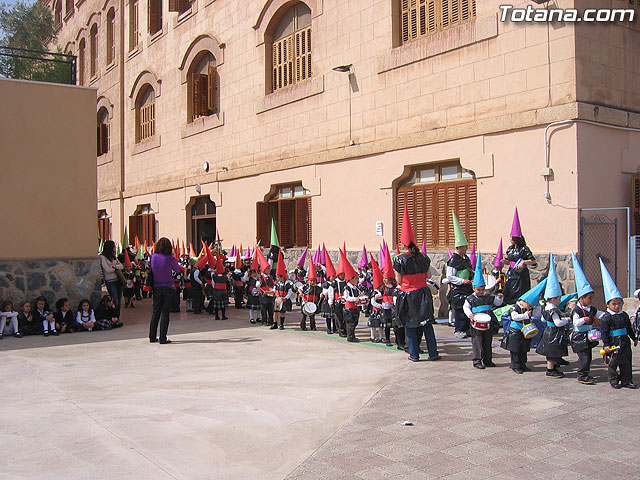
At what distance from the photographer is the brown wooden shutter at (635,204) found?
12391 mm

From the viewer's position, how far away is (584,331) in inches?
293

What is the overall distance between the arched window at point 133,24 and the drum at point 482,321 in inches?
961

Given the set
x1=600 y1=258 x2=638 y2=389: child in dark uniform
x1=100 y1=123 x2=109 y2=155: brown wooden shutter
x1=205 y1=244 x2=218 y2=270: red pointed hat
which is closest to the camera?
x1=600 y1=258 x2=638 y2=389: child in dark uniform

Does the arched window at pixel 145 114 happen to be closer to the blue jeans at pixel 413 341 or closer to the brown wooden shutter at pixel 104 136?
the brown wooden shutter at pixel 104 136

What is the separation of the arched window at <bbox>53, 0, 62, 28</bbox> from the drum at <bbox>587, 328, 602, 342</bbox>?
38.2 m

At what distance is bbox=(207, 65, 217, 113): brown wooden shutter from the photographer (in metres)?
21.6

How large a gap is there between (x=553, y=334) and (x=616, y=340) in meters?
0.72

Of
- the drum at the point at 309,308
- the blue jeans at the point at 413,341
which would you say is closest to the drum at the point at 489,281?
the blue jeans at the point at 413,341

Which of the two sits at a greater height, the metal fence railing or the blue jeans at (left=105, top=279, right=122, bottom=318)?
the metal fence railing

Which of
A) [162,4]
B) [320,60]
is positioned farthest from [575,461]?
[162,4]

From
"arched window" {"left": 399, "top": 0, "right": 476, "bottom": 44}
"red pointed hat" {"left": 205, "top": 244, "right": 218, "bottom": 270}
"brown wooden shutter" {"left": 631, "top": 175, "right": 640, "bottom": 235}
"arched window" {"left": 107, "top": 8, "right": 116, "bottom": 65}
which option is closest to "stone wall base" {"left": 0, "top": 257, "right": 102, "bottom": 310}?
"red pointed hat" {"left": 205, "top": 244, "right": 218, "bottom": 270}

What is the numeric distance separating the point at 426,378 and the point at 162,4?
22.8m

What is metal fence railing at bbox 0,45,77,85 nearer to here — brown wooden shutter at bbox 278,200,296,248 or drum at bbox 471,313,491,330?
brown wooden shutter at bbox 278,200,296,248

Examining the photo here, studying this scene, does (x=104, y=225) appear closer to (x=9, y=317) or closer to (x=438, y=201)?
(x=9, y=317)
